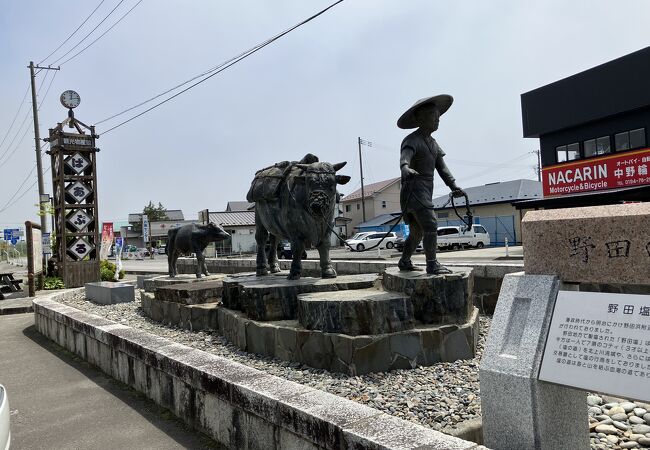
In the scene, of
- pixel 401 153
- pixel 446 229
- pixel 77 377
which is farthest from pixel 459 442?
pixel 446 229

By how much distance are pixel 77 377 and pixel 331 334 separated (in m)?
3.36

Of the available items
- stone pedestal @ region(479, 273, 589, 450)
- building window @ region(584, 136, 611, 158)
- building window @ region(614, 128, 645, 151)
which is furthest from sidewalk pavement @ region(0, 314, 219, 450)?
building window @ region(584, 136, 611, 158)

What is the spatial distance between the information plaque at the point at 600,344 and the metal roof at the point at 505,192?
1091 inches

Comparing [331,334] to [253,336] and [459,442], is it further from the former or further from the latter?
[459,442]

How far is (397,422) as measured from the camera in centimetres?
263

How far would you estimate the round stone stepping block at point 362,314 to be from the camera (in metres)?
4.48

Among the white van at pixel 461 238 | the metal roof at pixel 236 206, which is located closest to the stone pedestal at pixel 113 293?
the white van at pixel 461 238

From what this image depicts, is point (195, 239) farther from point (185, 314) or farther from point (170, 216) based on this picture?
point (170, 216)

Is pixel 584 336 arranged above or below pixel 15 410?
above

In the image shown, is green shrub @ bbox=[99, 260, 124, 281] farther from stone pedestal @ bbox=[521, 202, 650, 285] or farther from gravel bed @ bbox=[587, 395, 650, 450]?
stone pedestal @ bbox=[521, 202, 650, 285]

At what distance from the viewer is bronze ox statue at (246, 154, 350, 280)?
5.40 meters

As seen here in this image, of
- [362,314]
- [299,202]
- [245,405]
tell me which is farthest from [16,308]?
[245,405]

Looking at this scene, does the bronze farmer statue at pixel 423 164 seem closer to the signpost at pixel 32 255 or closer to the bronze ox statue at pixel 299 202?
Answer: the bronze ox statue at pixel 299 202

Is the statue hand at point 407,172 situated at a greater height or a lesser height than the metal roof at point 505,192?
lesser
